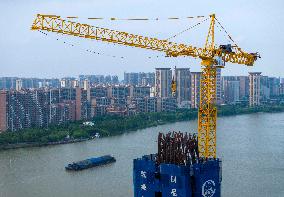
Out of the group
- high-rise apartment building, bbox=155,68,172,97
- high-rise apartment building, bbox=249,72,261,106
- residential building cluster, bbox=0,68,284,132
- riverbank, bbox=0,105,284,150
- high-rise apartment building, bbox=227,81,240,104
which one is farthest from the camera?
high-rise apartment building, bbox=227,81,240,104

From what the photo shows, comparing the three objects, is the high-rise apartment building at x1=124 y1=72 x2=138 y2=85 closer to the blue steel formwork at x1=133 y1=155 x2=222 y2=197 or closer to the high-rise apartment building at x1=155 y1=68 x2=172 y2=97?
the high-rise apartment building at x1=155 y1=68 x2=172 y2=97

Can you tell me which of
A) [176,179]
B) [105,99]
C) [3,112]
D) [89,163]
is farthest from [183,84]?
[176,179]

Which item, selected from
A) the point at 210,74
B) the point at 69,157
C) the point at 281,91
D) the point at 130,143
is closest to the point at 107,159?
the point at 69,157

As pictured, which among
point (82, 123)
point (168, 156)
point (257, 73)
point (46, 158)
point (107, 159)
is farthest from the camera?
point (257, 73)

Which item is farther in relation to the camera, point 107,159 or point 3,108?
point 3,108

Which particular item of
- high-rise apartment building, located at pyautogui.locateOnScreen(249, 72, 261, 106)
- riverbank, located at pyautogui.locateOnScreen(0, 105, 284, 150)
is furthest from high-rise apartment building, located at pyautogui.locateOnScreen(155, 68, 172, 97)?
high-rise apartment building, located at pyautogui.locateOnScreen(249, 72, 261, 106)

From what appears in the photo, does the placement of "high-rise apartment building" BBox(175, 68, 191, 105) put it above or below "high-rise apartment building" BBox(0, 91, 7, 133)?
above

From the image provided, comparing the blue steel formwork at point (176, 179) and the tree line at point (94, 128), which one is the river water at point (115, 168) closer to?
the tree line at point (94, 128)

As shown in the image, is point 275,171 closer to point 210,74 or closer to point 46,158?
point 210,74
